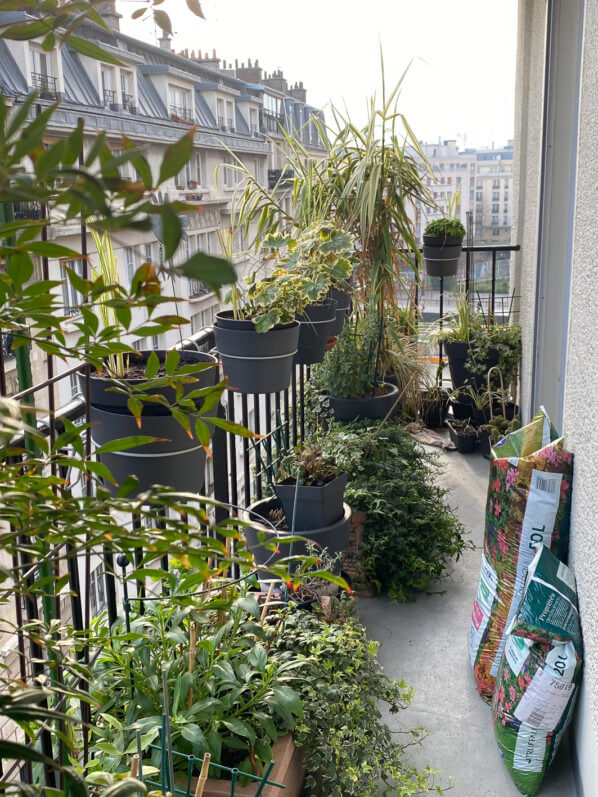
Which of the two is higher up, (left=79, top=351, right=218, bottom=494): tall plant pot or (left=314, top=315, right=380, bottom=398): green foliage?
(left=79, top=351, right=218, bottom=494): tall plant pot

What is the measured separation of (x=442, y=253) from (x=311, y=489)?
8.91 ft

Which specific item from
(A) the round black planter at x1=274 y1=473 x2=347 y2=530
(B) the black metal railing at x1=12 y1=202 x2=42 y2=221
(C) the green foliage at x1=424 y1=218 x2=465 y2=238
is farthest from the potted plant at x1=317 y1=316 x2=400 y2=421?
(B) the black metal railing at x1=12 y1=202 x2=42 y2=221

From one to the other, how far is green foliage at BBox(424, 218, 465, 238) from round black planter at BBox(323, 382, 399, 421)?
1608 millimetres

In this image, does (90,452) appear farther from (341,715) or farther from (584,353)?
(584,353)

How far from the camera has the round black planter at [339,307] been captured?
9.79 ft

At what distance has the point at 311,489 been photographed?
2189mm

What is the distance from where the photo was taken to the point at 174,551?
0.47 m

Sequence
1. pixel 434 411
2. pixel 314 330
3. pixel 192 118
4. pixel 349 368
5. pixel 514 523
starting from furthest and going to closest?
pixel 434 411 → pixel 349 368 → pixel 314 330 → pixel 192 118 → pixel 514 523

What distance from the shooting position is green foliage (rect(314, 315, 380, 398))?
316cm

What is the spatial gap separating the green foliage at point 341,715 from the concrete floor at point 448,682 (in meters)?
0.11

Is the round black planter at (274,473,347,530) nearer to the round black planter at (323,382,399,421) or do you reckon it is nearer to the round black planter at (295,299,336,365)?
the round black planter at (295,299,336,365)

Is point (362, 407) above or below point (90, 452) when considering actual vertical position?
below

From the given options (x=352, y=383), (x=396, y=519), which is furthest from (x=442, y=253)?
(x=396, y=519)

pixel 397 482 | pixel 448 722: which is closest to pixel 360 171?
pixel 397 482
